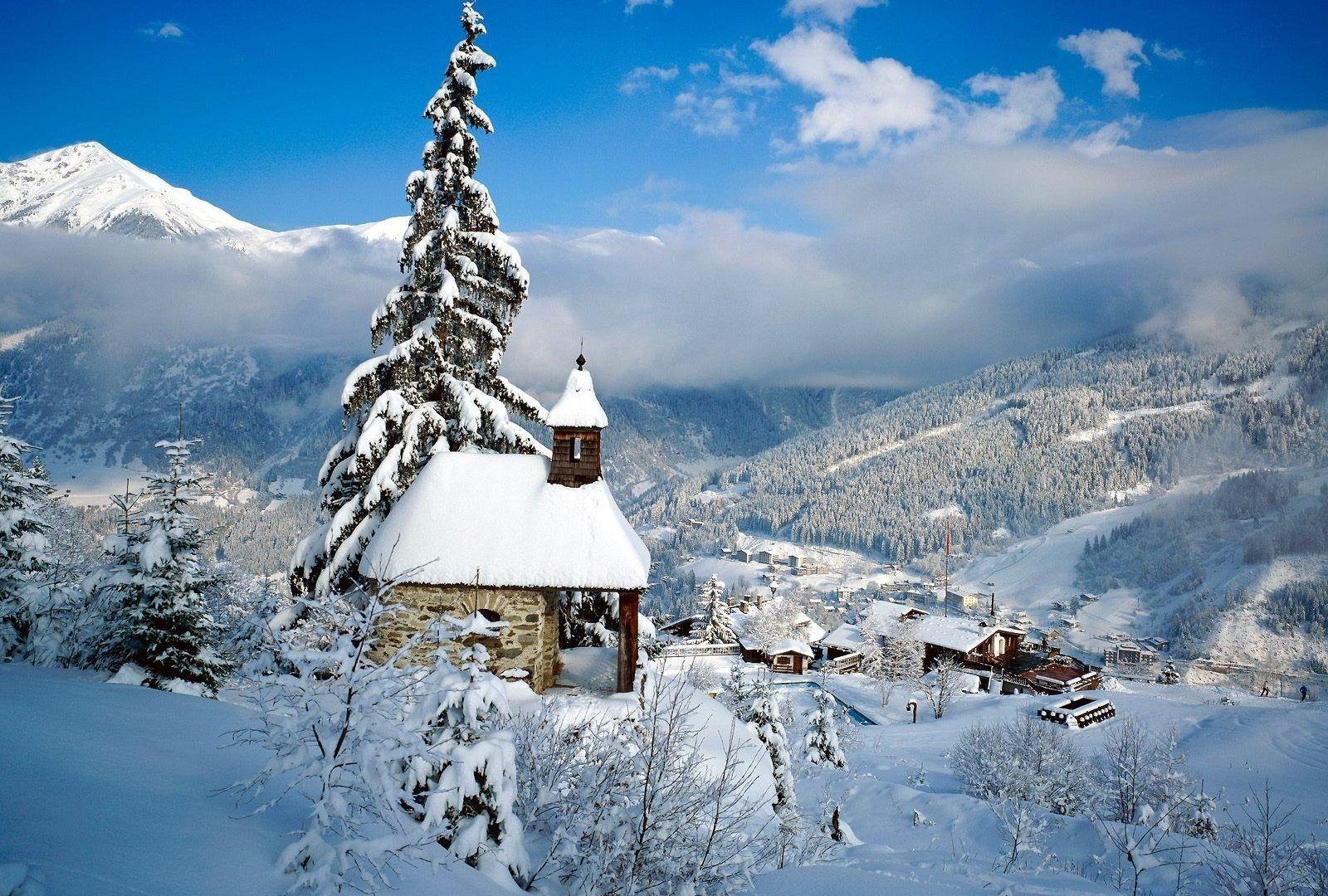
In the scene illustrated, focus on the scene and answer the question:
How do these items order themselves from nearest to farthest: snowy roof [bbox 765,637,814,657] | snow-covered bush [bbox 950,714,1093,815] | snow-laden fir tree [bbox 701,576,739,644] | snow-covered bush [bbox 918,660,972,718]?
snow-covered bush [bbox 950,714,1093,815] < snow-covered bush [bbox 918,660,972,718] < snow-laden fir tree [bbox 701,576,739,644] < snowy roof [bbox 765,637,814,657]

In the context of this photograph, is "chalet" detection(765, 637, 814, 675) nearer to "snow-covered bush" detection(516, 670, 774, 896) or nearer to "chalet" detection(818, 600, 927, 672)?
"chalet" detection(818, 600, 927, 672)

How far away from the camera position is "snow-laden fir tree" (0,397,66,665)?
1141 centimetres

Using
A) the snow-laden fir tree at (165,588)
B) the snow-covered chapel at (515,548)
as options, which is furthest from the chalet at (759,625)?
the snow-laden fir tree at (165,588)

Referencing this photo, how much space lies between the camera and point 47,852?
3178 millimetres

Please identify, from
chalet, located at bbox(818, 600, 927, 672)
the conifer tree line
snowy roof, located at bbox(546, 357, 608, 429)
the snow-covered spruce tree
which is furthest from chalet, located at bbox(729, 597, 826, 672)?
the conifer tree line

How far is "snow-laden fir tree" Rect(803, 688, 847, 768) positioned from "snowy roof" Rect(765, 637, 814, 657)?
33935 millimetres

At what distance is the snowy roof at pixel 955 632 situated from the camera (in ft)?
196

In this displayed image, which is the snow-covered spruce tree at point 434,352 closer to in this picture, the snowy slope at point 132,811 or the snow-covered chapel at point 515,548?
Answer: the snow-covered chapel at point 515,548

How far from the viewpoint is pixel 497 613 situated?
1377 centimetres

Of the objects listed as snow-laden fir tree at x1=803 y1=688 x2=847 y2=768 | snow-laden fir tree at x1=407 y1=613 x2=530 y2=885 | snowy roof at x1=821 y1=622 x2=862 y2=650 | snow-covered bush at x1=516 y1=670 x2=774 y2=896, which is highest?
snow-laden fir tree at x1=407 y1=613 x2=530 y2=885

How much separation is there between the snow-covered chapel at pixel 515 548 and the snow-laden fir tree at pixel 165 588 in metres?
3.13

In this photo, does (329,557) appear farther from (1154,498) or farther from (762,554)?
(1154,498)

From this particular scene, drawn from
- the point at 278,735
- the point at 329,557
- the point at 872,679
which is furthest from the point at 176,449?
the point at 872,679

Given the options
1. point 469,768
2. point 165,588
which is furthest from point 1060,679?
point 165,588
